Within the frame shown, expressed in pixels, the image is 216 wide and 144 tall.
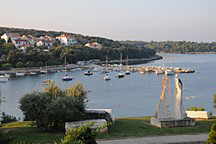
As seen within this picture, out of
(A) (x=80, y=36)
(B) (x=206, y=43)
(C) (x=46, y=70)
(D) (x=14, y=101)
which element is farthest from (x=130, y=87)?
(B) (x=206, y=43)

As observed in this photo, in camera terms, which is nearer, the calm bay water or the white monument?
the white monument

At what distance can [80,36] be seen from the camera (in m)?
123

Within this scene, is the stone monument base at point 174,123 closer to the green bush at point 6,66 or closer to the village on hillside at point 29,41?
the green bush at point 6,66

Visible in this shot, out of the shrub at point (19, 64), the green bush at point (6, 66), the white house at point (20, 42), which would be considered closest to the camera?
the green bush at point (6, 66)

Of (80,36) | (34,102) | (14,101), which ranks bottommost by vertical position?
(14,101)

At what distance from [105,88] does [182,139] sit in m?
33.0

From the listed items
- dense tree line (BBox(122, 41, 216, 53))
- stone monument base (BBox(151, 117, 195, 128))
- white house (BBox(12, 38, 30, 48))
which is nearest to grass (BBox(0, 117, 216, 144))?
stone monument base (BBox(151, 117, 195, 128))

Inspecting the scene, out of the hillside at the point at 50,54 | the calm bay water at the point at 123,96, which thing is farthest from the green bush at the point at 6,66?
the calm bay water at the point at 123,96

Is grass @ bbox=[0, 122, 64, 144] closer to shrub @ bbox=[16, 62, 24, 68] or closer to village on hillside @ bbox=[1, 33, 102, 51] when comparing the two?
shrub @ bbox=[16, 62, 24, 68]

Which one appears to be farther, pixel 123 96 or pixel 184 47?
pixel 184 47

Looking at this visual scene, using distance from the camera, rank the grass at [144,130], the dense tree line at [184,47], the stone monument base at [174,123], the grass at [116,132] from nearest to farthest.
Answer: the grass at [116,132] → the grass at [144,130] → the stone monument base at [174,123] → the dense tree line at [184,47]

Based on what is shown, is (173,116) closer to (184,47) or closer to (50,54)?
(50,54)

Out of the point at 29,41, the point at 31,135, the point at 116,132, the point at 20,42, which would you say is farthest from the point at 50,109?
the point at 29,41

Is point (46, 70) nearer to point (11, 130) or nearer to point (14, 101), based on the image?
point (14, 101)
